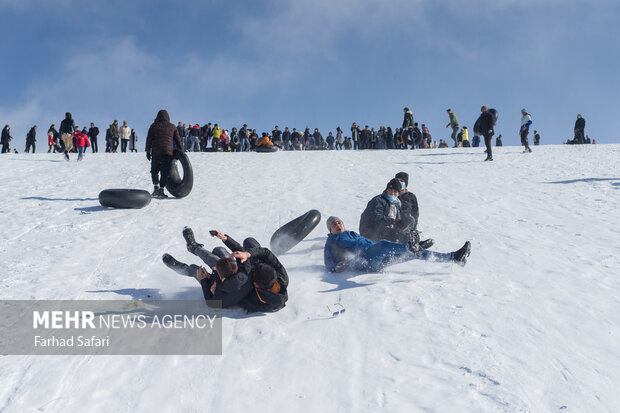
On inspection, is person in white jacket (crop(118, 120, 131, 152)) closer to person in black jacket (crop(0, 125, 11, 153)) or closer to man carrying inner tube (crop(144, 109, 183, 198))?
person in black jacket (crop(0, 125, 11, 153))

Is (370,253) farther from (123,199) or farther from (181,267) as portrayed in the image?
(123,199)

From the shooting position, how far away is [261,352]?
3434 mm

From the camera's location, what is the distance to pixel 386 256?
4.73 meters

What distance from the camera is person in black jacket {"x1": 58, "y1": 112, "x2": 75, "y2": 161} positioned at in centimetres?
1521

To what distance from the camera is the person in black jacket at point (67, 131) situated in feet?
49.9

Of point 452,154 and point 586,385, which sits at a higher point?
point 452,154

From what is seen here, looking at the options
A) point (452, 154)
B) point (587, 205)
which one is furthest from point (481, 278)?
point (452, 154)

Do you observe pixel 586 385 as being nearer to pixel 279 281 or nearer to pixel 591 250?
pixel 279 281

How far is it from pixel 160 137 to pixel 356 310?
616 cm

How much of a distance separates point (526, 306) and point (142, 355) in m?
3.41

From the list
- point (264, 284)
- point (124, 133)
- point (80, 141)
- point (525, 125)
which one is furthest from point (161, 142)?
point (124, 133)

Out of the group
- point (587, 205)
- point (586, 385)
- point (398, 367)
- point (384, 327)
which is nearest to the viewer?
point (586, 385)

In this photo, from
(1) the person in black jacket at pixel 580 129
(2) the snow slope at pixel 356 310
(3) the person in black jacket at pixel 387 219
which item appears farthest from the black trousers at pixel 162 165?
(1) the person in black jacket at pixel 580 129

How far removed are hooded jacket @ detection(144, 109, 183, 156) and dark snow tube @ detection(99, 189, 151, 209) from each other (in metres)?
1.04
